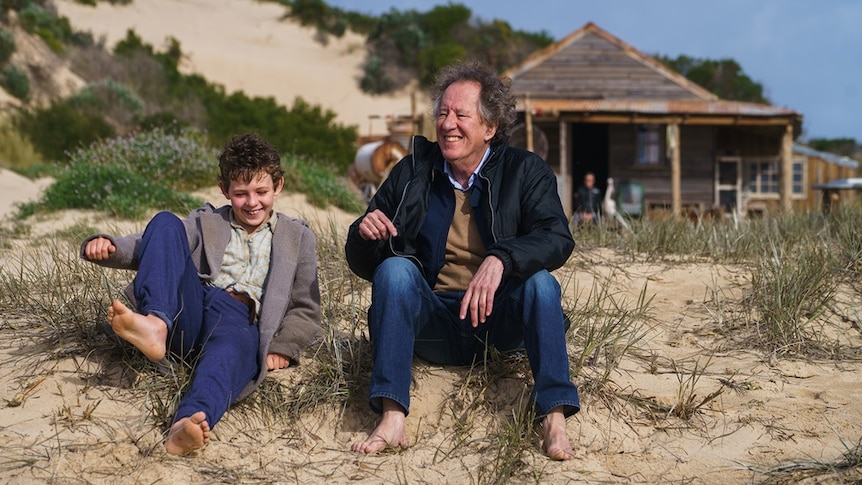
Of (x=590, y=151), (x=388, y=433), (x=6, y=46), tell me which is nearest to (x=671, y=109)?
(x=590, y=151)

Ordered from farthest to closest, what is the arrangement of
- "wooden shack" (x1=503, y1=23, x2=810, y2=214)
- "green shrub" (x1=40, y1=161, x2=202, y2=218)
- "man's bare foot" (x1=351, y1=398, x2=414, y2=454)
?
"wooden shack" (x1=503, y1=23, x2=810, y2=214), "green shrub" (x1=40, y1=161, x2=202, y2=218), "man's bare foot" (x1=351, y1=398, x2=414, y2=454)

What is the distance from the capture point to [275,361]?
340 centimetres

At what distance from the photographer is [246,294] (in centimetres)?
341

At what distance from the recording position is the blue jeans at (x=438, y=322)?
120 inches

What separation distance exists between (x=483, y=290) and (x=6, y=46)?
69.3 feet

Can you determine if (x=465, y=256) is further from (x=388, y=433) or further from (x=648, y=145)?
(x=648, y=145)

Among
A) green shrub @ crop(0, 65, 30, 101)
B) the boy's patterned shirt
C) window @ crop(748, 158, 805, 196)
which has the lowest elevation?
window @ crop(748, 158, 805, 196)

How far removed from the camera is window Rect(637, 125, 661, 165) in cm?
1886

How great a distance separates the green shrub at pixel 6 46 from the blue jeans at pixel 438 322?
66.3ft

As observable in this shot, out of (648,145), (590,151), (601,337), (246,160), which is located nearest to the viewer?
(246,160)

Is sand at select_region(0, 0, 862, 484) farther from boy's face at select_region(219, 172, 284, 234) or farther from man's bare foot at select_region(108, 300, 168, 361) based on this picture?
boy's face at select_region(219, 172, 284, 234)

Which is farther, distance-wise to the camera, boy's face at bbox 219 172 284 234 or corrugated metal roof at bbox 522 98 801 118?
corrugated metal roof at bbox 522 98 801 118

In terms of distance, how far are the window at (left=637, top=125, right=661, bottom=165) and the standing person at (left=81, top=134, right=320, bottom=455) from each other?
1630 cm

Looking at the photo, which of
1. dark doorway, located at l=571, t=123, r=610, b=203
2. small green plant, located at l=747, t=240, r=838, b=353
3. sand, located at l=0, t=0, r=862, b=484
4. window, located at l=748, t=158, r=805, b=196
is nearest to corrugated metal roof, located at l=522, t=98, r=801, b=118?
window, located at l=748, t=158, r=805, b=196
